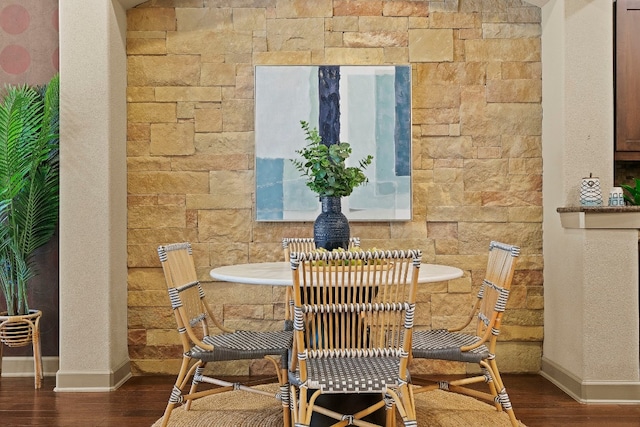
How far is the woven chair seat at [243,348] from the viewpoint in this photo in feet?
8.50

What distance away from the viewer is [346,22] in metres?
3.95

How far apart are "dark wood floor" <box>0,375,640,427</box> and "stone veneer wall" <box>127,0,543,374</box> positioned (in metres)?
0.40

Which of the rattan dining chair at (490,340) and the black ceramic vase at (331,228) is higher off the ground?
the black ceramic vase at (331,228)

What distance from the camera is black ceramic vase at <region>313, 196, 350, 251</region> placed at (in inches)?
111

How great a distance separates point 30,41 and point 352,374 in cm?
321

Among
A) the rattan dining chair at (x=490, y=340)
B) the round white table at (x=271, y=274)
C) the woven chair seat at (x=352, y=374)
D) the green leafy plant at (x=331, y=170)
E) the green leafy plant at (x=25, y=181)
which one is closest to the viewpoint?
the woven chair seat at (x=352, y=374)

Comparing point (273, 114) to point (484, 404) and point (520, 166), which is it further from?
point (484, 404)

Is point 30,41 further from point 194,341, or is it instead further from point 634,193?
point 634,193

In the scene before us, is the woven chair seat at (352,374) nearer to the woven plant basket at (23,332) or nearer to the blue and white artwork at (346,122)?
the blue and white artwork at (346,122)

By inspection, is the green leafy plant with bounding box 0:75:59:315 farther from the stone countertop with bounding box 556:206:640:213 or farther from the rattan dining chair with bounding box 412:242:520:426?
the stone countertop with bounding box 556:206:640:213

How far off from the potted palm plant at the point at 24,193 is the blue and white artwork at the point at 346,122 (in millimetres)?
1294

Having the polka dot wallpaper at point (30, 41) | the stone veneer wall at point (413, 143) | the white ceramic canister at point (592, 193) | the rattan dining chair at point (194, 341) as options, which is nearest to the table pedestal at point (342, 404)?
the rattan dining chair at point (194, 341)

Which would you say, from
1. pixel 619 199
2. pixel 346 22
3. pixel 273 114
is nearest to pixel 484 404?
pixel 619 199

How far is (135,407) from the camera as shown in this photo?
10.6 feet
